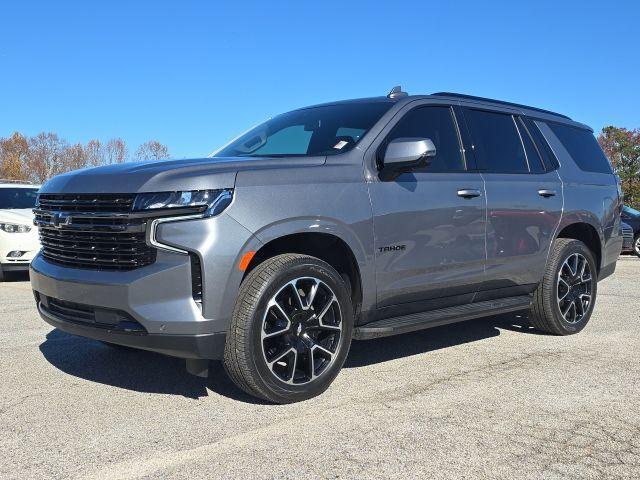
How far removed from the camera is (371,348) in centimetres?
521

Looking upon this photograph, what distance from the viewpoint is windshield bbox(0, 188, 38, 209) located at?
10672mm

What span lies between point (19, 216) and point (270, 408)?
25.2 feet

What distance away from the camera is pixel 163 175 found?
3436 mm

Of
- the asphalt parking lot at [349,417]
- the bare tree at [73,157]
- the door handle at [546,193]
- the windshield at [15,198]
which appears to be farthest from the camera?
the bare tree at [73,157]

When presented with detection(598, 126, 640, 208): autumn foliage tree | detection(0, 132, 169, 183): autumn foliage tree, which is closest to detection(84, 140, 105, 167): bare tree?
detection(0, 132, 169, 183): autumn foliage tree

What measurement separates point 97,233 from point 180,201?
1.79ft

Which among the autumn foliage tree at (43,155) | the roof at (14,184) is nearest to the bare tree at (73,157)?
the autumn foliage tree at (43,155)

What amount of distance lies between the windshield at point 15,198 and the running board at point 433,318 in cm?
841

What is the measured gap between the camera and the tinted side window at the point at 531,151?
18.2 feet

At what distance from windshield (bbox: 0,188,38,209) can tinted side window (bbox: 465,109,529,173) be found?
27.0 feet

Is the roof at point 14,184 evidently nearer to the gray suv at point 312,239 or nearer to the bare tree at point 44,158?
the gray suv at point 312,239

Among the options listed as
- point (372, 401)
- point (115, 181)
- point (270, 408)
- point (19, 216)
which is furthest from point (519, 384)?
point (19, 216)

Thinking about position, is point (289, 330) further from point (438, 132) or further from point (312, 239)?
point (438, 132)

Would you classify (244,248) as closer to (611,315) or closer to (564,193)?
(564,193)
